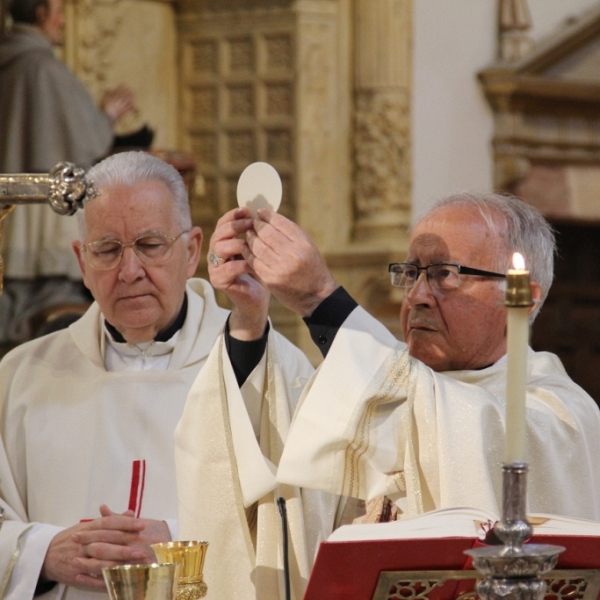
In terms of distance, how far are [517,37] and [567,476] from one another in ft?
24.4

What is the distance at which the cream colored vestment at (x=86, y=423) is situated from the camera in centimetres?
360

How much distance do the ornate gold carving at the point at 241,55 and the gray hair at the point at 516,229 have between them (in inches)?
228

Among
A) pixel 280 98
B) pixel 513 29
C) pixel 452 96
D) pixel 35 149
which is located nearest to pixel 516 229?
pixel 35 149

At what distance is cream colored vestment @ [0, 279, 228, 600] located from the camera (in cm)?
360

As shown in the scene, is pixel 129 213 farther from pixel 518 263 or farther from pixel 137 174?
pixel 518 263

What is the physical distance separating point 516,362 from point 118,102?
6.60m

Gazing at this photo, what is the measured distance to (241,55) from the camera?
28.6ft

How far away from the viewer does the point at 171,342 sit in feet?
12.3

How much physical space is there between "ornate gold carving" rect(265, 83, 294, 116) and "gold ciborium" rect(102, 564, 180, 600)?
6649 mm

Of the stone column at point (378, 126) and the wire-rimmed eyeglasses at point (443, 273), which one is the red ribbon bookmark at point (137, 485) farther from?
the stone column at point (378, 126)

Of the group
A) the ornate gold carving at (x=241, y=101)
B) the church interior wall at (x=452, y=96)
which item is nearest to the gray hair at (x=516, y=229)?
the ornate gold carving at (x=241, y=101)

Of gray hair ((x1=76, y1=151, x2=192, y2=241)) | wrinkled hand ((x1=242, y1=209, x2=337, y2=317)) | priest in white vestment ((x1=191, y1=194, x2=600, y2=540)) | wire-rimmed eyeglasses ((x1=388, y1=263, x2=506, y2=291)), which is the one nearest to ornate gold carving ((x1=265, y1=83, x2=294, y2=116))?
gray hair ((x1=76, y1=151, x2=192, y2=241))

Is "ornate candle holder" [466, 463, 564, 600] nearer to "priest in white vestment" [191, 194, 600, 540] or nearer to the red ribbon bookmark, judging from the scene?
"priest in white vestment" [191, 194, 600, 540]

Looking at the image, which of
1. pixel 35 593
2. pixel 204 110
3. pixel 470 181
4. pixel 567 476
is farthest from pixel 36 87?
pixel 567 476
